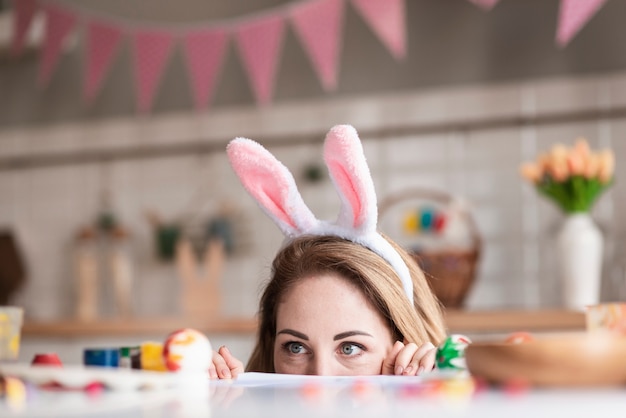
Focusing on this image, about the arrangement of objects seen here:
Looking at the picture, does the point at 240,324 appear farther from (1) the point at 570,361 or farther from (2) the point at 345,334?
(1) the point at 570,361

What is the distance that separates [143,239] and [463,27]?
4.11ft

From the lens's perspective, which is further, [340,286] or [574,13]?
[574,13]

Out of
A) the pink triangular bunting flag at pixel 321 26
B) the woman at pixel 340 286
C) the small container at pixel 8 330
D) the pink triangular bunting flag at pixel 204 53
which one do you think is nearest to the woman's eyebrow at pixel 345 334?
the woman at pixel 340 286

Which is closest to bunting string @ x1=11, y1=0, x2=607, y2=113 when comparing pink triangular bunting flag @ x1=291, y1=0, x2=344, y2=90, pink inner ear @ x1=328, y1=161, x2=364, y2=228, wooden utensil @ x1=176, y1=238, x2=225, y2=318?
pink triangular bunting flag @ x1=291, y1=0, x2=344, y2=90

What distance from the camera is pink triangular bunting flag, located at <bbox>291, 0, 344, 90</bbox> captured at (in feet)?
7.83

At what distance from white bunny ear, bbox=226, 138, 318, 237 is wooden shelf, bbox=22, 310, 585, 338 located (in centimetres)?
128

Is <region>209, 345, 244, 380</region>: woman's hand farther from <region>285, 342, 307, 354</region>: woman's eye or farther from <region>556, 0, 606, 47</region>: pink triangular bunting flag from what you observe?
<region>556, 0, 606, 47</region>: pink triangular bunting flag

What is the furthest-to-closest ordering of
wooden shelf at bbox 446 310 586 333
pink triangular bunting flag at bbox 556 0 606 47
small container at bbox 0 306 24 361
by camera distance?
wooden shelf at bbox 446 310 586 333, pink triangular bunting flag at bbox 556 0 606 47, small container at bbox 0 306 24 361

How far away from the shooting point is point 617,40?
2572 millimetres

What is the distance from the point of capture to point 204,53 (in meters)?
2.54

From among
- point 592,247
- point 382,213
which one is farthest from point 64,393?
point 382,213

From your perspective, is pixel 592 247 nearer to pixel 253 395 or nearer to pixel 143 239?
pixel 143 239

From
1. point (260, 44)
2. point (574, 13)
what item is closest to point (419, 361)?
point (574, 13)

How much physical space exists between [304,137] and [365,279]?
183 cm
